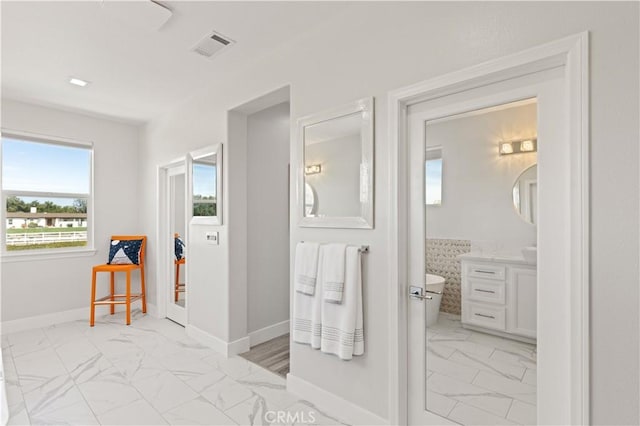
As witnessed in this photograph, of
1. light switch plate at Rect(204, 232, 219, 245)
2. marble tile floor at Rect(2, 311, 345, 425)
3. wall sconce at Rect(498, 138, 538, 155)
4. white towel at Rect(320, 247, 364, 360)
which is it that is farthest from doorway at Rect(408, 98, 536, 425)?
light switch plate at Rect(204, 232, 219, 245)

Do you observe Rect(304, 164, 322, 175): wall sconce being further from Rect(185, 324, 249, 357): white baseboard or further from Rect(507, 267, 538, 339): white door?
Rect(185, 324, 249, 357): white baseboard

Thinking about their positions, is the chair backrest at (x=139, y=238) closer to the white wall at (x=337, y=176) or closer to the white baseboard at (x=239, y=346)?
the white baseboard at (x=239, y=346)

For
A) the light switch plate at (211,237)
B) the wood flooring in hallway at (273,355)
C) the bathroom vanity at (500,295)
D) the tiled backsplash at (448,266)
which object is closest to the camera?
the bathroom vanity at (500,295)

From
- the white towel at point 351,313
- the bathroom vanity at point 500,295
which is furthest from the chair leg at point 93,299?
the bathroom vanity at point 500,295

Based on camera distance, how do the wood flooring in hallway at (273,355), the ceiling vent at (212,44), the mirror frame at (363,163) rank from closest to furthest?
the mirror frame at (363,163) → the ceiling vent at (212,44) → the wood flooring in hallway at (273,355)

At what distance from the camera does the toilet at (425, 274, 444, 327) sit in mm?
1775

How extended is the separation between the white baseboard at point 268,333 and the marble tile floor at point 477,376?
6.30 ft

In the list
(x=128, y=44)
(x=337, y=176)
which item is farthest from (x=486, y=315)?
(x=128, y=44)

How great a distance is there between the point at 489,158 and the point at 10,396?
138 inches

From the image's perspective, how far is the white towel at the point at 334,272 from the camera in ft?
6.40

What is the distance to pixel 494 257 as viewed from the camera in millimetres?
1626

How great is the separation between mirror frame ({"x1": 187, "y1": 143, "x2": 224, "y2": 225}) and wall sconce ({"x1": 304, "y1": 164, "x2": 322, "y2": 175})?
45.3 inches

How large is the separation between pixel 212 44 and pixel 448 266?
2.26 meters

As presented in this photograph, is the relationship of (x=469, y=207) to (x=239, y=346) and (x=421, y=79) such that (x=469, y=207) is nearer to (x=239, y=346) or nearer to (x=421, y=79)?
(x=421, y=79)
